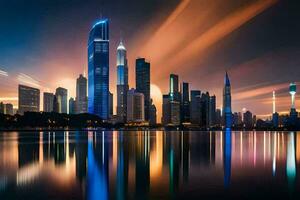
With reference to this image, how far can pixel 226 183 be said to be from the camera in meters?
24.4

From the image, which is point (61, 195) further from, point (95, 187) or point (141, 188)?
point (141, 188)

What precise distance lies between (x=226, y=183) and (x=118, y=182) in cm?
760

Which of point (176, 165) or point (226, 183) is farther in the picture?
point (176, 165)

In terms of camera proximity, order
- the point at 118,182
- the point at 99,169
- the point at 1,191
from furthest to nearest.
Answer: the point at 99,169
the point at 118,182
the point at 1,191

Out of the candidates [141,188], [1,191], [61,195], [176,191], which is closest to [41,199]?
[61,195]

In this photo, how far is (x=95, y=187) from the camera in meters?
22.4

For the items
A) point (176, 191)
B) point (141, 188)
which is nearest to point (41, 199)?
point (141, 188)

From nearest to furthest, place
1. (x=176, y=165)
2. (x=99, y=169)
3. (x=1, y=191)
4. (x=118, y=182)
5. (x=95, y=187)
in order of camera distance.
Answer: (x=1, y=191) < (x=95, y=187) < (x=118, y=182) < (x=99, y=169) < (x=176, y=165)

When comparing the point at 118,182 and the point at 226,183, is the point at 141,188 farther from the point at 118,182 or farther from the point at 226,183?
the point at 226,183

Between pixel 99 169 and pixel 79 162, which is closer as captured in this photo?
pixel 99 169

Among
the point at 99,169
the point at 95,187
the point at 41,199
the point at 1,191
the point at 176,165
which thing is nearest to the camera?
the point at 41,199

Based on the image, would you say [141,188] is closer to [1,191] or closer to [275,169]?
[1,191]

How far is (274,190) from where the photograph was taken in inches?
871

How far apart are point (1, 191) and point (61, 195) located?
13.1 ft
